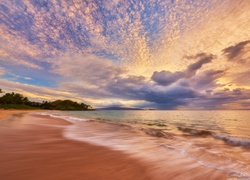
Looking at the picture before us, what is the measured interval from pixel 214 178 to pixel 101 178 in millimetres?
3213

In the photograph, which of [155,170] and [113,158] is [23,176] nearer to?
[113,158]

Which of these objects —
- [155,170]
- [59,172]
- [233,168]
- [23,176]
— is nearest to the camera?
[23,176]

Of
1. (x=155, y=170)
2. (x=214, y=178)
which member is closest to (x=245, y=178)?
(x=214, y=178)

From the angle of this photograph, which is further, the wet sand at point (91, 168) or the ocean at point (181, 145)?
the ocean at point (181, 145)

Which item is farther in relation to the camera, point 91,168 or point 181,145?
point 181,145

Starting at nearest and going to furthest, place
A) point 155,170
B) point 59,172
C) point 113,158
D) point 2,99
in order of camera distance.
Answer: point 59,172
point 155,170
point 113,158
point 2,99

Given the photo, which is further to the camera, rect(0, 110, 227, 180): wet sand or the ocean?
the ocean

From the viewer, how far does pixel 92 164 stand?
450 centimetres

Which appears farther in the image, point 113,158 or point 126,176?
point 113,158

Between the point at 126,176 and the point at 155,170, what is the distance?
43.7 inches

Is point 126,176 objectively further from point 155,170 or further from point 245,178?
point 245,178

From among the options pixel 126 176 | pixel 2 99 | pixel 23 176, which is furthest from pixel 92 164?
pixel 2 99

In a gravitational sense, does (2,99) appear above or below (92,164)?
above

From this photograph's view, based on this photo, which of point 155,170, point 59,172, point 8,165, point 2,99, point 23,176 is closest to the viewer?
point 23,176
